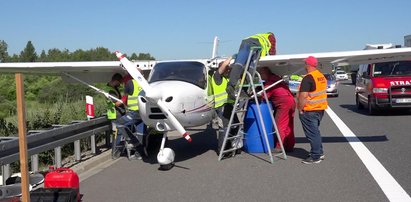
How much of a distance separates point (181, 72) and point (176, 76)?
23 centimetres

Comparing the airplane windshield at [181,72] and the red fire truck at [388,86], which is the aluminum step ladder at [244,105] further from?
the red fire truck at [388,86]

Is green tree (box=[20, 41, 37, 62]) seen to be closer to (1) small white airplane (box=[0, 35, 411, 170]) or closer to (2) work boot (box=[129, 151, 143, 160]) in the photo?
(1) small white airplane (box=[0, 35, 411, 170])

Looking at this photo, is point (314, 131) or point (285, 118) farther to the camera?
point (285, 118)

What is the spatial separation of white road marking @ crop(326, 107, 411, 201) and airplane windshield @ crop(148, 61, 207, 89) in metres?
3.46

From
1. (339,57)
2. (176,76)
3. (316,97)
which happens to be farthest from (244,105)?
(339,57)

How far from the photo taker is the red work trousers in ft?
34.1

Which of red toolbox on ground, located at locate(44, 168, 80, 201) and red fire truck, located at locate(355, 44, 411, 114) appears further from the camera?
red fire truck, located at locate(355, 44, 411, 114)

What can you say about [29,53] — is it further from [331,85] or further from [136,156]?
[136,156]

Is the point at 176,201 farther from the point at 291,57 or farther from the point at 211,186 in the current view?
the point at 291,57

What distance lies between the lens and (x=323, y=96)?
9086 millimetres

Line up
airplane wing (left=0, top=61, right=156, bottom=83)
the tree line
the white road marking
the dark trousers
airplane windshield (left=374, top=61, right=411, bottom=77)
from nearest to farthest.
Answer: the white road marking
the dark trousers
airplane wing (left=0, top=61, right=156, bottom=83)
the tree line
airplane windshield (left=374, top=61, right=411, bottom=77)

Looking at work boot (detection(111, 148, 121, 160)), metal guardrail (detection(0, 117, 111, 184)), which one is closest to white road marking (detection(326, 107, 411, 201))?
work boot (detection(111, 148, 121, 160))

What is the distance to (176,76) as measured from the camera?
9.66 metres

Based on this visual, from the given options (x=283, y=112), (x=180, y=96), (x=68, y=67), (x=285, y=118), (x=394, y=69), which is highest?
(x=68, y=67)
